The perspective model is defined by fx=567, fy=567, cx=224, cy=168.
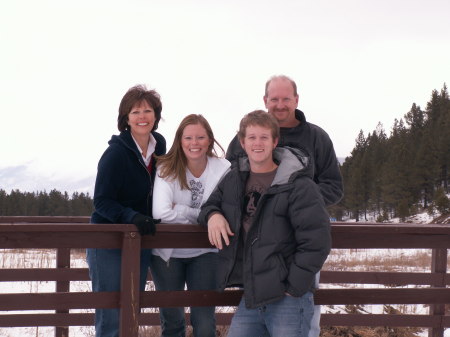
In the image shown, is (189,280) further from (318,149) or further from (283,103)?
(283,103)

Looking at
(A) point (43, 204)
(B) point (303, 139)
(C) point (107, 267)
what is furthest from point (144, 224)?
(A) point (43, 204)

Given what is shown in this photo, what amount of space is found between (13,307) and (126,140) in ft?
4.38

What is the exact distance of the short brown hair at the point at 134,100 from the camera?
401cm

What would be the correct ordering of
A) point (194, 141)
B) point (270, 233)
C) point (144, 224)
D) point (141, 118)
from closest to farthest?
point (270, 233) < point (144, 224) < point (194, 141) < point (141, 118)

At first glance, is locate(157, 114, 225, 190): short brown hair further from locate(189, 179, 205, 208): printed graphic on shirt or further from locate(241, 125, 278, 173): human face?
locate(241, 125, 278, 173): human face

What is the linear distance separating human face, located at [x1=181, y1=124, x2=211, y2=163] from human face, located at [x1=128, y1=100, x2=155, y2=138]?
0.92ft

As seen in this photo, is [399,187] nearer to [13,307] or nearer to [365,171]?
[365,171]

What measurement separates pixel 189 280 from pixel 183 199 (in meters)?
0.56

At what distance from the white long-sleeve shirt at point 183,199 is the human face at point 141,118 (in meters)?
0.33

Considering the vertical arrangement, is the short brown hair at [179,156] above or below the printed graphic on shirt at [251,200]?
above

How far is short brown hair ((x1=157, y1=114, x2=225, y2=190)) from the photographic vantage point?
3812mm

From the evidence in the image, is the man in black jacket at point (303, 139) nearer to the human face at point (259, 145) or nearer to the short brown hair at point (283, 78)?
the short brown hair at point (283, 78)

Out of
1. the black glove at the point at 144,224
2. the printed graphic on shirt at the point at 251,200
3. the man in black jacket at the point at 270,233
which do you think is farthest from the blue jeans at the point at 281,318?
the black glove at the point at 144,224

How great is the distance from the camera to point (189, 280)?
12.8ft
